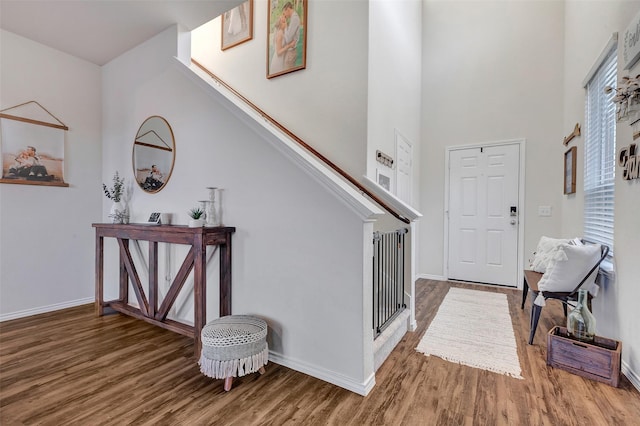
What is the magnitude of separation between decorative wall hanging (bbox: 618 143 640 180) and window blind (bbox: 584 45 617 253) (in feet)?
0.83

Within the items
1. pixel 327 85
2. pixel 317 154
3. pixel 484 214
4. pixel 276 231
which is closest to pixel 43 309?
pixel 276 231

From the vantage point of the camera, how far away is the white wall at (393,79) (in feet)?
10.0

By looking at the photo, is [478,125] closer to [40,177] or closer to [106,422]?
[106,422]

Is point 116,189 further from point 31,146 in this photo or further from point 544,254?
point 544,254

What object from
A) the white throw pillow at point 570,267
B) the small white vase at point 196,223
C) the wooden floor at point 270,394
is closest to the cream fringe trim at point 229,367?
the wooden floor at point 270,394

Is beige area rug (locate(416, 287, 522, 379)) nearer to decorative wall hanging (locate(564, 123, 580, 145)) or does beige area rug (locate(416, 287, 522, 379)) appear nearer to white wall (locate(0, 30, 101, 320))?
decorative wall hanging (locate(564, 123, 580, 145))

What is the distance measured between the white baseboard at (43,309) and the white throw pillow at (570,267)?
450cm

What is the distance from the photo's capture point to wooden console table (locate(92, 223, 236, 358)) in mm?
2066

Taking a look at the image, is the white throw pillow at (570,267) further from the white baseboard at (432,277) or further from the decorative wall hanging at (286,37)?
the decorative wall hanging at (286,37)

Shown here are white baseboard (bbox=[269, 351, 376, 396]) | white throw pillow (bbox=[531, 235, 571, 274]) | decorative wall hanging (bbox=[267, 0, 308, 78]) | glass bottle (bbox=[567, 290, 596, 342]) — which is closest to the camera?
→ white baseboard (bbox=[269, 351, 376, 396])

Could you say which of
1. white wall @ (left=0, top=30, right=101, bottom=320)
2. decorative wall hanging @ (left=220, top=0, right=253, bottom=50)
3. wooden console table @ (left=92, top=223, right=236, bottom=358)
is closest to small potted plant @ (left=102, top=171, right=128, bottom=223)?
wooden console table @ (left=92, top=223, right=236, bottom=358)

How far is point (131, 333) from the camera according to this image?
2537mm

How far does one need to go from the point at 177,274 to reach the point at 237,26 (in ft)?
11.1

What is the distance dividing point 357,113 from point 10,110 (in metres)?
3.29
